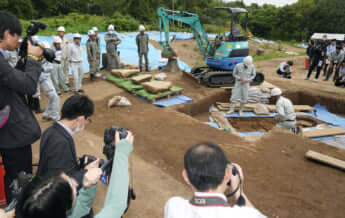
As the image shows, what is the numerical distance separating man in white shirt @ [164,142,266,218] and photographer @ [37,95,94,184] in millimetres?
959

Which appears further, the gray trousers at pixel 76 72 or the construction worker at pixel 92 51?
the construction worker at pixel 92 51

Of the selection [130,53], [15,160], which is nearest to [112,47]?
[130,53]

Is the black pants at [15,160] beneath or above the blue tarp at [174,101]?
above

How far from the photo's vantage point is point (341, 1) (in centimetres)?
3338

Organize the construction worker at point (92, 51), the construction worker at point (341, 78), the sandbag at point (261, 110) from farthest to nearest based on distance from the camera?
the construction worker at point (341, 78)
the construction worker at point (92, 51)
the sandbag at point (261, 110)

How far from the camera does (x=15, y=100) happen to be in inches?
85.7

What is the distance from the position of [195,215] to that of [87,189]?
936 mm

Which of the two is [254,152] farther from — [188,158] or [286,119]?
[188,158]

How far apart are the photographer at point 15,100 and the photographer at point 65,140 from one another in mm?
340

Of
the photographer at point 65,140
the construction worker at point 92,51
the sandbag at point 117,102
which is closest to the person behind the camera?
the photographer at point 65,140

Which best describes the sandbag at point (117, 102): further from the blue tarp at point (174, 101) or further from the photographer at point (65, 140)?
the photographer at point (65, 140)

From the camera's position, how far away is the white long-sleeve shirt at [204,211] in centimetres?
114

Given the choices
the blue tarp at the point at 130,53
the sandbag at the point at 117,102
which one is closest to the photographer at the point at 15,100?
the sandbag at the point at 117,102

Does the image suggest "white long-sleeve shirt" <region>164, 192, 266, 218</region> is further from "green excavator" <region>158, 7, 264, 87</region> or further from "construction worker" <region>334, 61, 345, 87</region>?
"construction worker" <region>334, 61, 345, 87</region>
